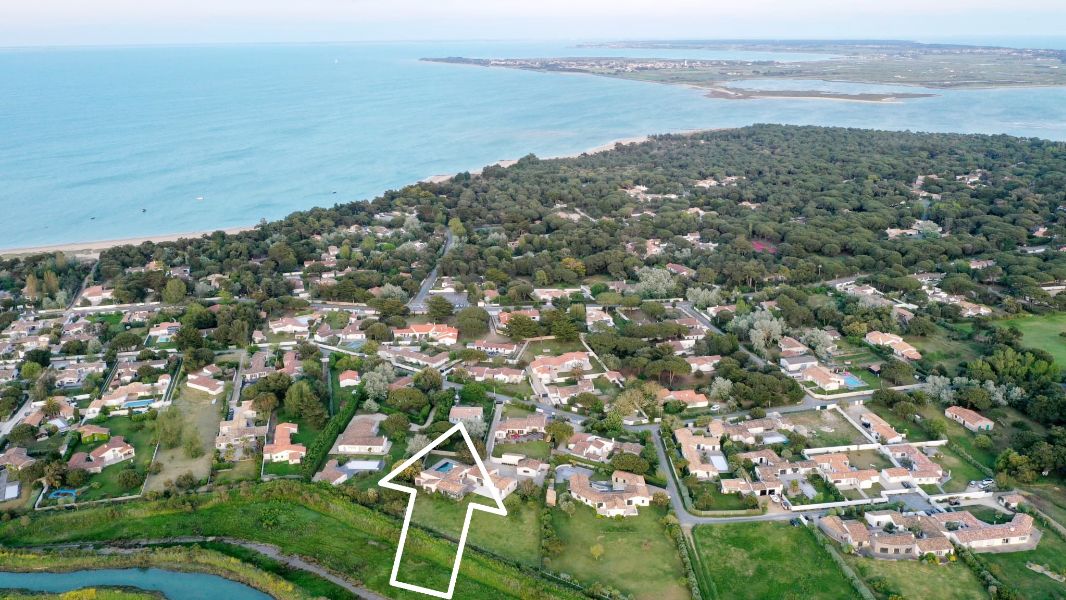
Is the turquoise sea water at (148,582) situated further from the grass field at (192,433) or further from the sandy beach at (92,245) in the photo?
the sandy beach at (92,245)

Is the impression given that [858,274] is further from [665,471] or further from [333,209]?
[333,209]

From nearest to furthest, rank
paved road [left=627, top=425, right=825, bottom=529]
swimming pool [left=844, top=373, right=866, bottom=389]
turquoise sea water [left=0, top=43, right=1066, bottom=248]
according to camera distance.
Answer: paved road [left=627, top=425, right=825, bottom=529], swimming pool [left=844, top=373, right=866, bottom=389], turquoise sea water [left=0, top=43, right=1066, bottom=248]

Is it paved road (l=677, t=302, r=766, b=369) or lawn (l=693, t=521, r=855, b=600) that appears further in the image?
paved road (l=677, t=302, r=766, b=369)

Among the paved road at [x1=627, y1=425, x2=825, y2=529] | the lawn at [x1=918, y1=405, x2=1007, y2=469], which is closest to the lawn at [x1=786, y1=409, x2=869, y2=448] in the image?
the lawn at [x1=918, y1=405, x2=1007, y2=469]

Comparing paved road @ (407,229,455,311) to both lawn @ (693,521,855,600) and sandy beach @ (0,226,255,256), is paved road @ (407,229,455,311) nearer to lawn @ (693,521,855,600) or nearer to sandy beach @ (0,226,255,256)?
sandy beach @ (0,226,255,256)

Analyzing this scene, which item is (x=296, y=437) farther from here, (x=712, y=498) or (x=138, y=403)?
(x=712, y=498)

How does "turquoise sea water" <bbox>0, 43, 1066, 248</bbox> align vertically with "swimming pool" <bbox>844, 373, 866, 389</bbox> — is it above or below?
above

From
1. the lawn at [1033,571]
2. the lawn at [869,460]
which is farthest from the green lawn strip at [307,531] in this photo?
the lawn at [869,460]

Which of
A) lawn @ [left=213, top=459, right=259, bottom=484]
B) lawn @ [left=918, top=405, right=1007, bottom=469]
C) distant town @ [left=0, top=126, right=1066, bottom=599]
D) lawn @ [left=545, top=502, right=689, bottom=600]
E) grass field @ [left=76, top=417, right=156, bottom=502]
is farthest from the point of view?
lawn @ [left=918, top=405, right=1007, bottom=469]

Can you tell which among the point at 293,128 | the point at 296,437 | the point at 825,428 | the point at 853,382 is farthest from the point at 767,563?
the point at 293,128
